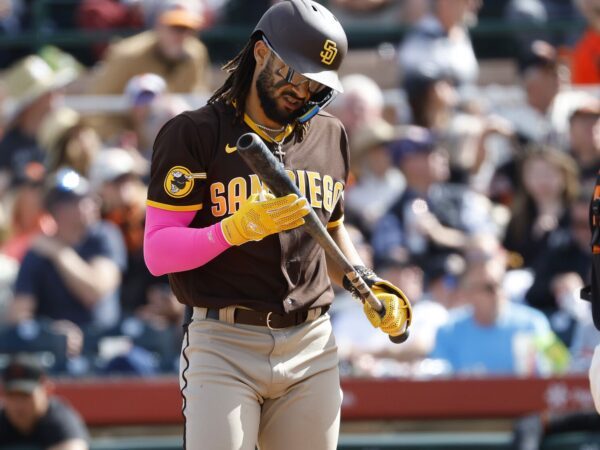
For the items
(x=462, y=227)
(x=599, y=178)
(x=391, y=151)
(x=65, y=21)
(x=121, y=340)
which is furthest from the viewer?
(x=65, y=21)

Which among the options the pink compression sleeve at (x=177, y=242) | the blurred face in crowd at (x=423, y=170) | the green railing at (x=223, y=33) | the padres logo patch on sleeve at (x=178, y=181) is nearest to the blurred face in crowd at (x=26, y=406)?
the blurred face in crowd at (x=423, y=170)

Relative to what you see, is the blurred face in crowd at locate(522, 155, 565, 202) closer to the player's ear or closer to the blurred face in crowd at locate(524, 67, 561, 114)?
the blurred face in crowd at locate(524, 67, 561, 114)

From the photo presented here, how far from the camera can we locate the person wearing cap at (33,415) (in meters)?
7.18

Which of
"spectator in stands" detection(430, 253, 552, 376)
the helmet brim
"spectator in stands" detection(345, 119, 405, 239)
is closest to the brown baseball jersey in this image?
the helmet brim

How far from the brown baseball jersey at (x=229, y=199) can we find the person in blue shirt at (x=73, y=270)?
12.9 ft

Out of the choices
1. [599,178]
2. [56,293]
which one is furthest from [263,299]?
[56,293]

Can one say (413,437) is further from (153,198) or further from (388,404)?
(153,198)

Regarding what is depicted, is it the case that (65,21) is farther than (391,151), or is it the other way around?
(65,21)

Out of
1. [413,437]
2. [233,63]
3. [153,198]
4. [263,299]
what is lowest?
[413,437]

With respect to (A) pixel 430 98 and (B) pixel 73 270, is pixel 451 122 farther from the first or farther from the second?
(B) pixel 73 270

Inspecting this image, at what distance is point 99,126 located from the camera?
10.2m

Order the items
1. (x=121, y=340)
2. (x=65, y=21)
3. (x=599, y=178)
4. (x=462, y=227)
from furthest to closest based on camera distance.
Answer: (x=65, y=21), (x=462, y=227), (x=121, y=340), (x=599, y=178)

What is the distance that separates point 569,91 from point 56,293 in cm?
399

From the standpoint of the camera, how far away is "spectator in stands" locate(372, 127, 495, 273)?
850 centimetres
